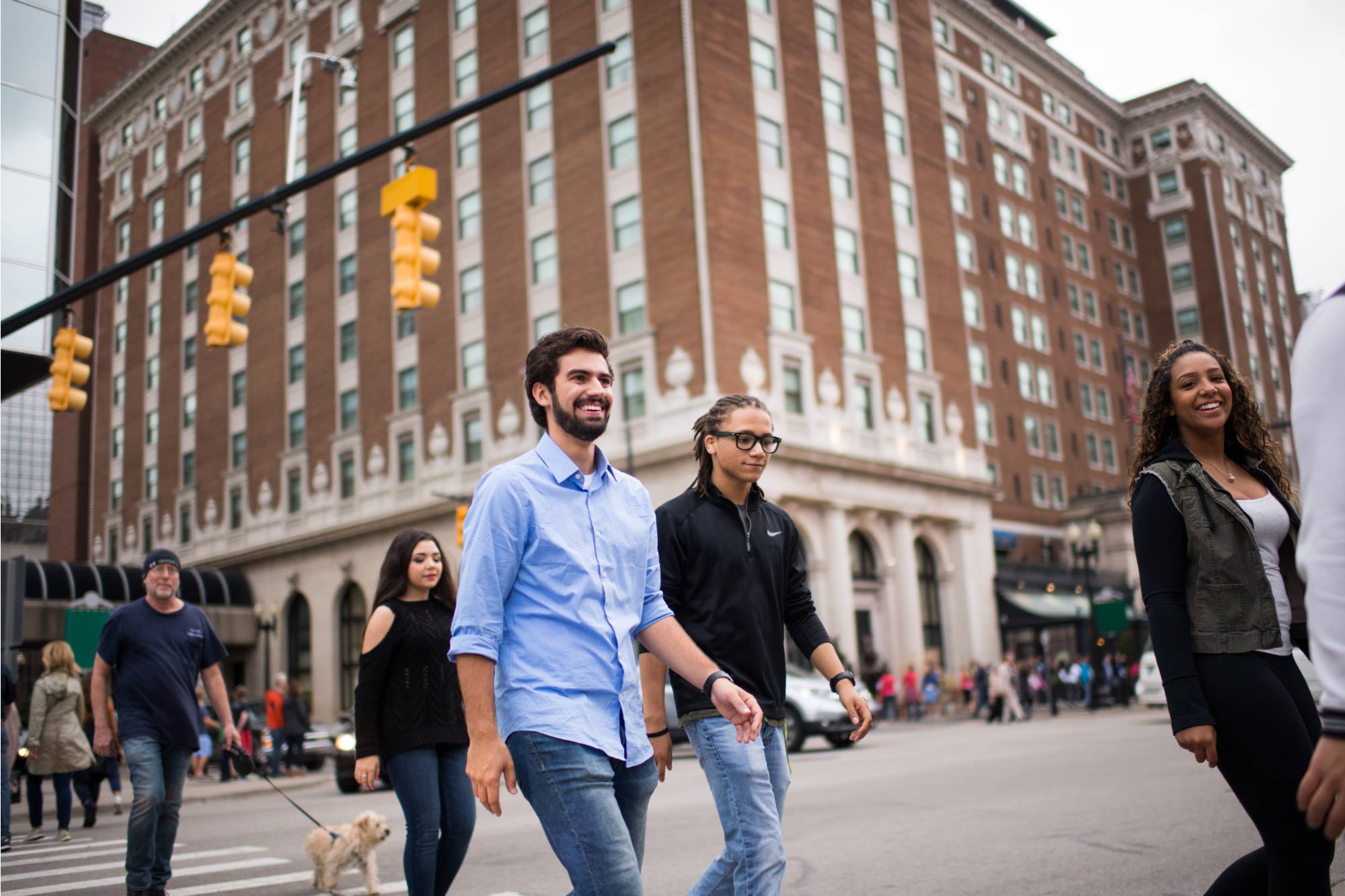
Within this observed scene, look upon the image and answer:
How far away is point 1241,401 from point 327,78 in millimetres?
50600

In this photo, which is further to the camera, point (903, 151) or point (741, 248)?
point (903, 151)

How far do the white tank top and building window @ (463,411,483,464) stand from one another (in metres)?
38.1

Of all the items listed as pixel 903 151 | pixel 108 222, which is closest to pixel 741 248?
pixel 903 151

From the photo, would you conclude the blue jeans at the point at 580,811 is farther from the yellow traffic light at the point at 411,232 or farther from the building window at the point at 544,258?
the building window at the point at 544,258

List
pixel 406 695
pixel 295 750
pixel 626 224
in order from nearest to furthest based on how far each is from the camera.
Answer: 1. pixel 406 695
2. pixel 295 750
3. pixel 626 224

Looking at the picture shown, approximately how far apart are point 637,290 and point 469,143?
10.8 meters

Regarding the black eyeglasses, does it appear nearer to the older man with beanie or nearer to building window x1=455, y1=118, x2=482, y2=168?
the older man with beanie

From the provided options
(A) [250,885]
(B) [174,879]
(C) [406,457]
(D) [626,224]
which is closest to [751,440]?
(A) [250,885]

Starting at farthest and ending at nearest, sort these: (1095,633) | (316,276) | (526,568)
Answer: (316,276)
(1095,633)
(526,568)

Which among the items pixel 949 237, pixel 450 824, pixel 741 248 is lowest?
pixel 450 824

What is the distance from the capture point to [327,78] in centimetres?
4975

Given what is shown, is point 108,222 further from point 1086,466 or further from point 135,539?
point 1086,466

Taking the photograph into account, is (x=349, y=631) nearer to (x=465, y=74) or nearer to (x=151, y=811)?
(x=465, y=74)

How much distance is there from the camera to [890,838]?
8.88 metres
